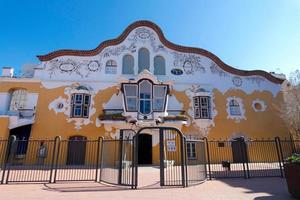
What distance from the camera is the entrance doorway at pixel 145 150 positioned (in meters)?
19.3

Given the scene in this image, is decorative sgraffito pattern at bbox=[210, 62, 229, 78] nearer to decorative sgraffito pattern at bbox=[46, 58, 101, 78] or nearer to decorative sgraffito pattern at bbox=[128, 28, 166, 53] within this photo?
decorative sgraffito pattern at bbox=[128, 28, 166, 53]

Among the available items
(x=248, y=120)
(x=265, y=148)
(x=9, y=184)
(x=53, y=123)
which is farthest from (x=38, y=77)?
(x=265, y=148)

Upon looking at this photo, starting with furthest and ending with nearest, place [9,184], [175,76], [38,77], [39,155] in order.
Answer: [175,76], [38,77], [39,155], [9,184]

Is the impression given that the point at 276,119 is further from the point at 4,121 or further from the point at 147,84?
the point at 4,121

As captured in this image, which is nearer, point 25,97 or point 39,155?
point 39,155

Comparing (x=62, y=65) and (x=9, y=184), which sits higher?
(x=62, y=65)

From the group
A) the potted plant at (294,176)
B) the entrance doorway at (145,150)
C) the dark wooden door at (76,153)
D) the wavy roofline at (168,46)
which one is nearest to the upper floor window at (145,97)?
the entrance doorway at (145,150)

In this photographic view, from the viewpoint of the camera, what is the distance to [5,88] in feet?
64.7

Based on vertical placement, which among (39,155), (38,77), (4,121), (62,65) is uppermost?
(62,65)

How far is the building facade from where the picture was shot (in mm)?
19078

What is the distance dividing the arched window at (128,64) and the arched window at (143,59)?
811mm

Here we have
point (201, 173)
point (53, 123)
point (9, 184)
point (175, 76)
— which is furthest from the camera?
point (175, 76)

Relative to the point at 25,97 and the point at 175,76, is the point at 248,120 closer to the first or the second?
the point at 175,76

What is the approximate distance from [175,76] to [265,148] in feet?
35.9
